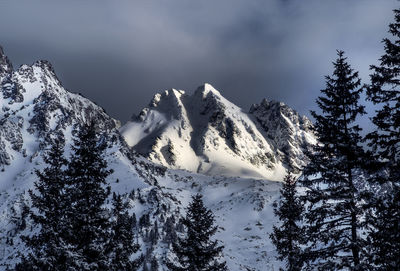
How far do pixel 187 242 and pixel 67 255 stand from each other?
12.4 metres

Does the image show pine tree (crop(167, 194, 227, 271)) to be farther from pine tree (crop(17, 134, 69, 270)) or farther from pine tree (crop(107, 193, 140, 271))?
pine tree (crop(17, 134, 69, 270))

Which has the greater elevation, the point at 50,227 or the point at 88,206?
the point at 88,206

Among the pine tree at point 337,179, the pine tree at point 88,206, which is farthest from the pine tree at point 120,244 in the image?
the pine tree at point 337,179

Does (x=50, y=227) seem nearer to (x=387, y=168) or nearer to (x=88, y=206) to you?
(x=88, y=206)

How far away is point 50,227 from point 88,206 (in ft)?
8.42

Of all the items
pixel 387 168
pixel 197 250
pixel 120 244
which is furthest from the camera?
pixel 197 250

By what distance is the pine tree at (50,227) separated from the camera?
23.4 meters

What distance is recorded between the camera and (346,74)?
2356 centimetres

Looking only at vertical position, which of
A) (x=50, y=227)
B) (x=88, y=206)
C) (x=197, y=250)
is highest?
(x=88, y=206)

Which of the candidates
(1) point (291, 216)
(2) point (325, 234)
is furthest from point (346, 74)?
(1) point (291, 216)

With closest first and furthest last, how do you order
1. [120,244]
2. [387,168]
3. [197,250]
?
[387,168] < [120,244] < [197,250]

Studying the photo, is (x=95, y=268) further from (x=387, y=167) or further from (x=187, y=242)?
(x=387, y=167)

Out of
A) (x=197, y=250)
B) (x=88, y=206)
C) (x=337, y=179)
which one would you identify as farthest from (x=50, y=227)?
(x=337, y=179)

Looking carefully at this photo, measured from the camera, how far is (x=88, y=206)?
2652cm
